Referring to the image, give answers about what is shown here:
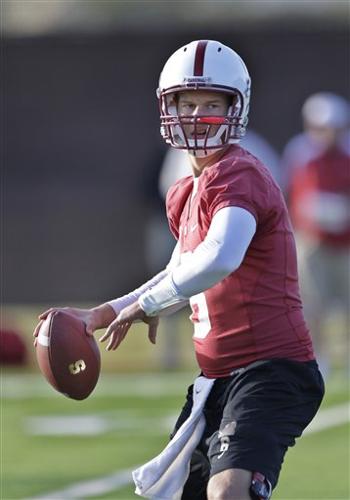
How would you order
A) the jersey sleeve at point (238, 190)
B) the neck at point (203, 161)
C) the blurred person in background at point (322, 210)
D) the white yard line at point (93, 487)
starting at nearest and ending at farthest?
the jersey sleeve at point (238, 190) → the neck at point (203, 161) → the white yard line at point (93, 487) → the blurred person in background at point (322, 210)

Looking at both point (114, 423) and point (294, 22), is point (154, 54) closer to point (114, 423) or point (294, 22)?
point (294, 22)

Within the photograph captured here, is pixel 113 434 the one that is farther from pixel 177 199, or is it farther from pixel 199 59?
pixel 199 59

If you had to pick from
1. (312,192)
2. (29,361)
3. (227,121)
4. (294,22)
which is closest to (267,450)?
(227,121)

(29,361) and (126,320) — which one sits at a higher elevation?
→ (126,320)

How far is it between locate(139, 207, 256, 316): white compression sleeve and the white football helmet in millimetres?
397

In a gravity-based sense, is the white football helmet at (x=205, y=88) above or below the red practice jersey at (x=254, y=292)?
above

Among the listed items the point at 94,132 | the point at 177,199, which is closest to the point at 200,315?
the point at 177,199

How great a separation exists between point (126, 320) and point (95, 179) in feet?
35.4

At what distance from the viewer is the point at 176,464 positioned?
193 inches

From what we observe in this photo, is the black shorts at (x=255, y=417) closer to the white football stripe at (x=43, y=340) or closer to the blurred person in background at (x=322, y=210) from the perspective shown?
the white football stripe at (x=43, y=340)

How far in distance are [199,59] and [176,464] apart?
139cm

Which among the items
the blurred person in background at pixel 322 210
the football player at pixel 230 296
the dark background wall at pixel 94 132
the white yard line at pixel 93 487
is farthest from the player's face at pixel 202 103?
the dark background wall at pixel 94 132

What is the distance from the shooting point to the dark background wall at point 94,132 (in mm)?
15195

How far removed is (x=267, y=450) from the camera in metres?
4.63
